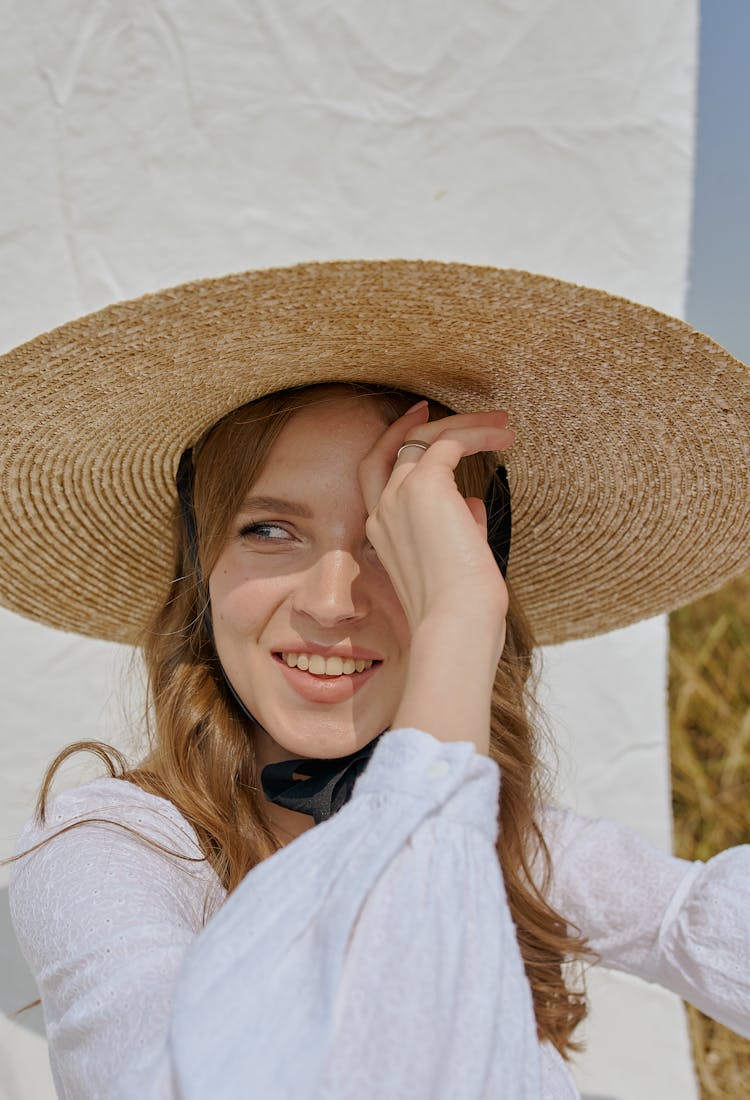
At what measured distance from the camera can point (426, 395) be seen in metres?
1.29

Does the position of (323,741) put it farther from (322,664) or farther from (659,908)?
(659,908)

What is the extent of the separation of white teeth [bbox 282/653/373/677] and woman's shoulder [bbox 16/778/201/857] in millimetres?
236

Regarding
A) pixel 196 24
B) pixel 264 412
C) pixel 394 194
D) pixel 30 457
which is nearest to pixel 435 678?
pixel 264 412

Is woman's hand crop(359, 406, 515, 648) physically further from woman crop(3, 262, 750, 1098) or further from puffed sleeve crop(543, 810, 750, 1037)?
puffed sleeve crop(543, 810, 750, 1037)

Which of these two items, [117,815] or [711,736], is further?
[711,736]

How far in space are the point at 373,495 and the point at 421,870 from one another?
47 cm

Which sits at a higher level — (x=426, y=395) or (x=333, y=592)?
(x=426, y=395)

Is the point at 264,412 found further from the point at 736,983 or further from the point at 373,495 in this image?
the point at 736,983

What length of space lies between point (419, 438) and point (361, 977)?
0.58 meters

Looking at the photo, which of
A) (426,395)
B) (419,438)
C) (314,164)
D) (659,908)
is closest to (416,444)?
(419,438)

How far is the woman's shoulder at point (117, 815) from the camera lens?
113 cm

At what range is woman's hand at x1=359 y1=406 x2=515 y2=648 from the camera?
3.01 ft

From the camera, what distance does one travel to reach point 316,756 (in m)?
1.21

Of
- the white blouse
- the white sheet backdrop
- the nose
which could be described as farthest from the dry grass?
the white blouse
